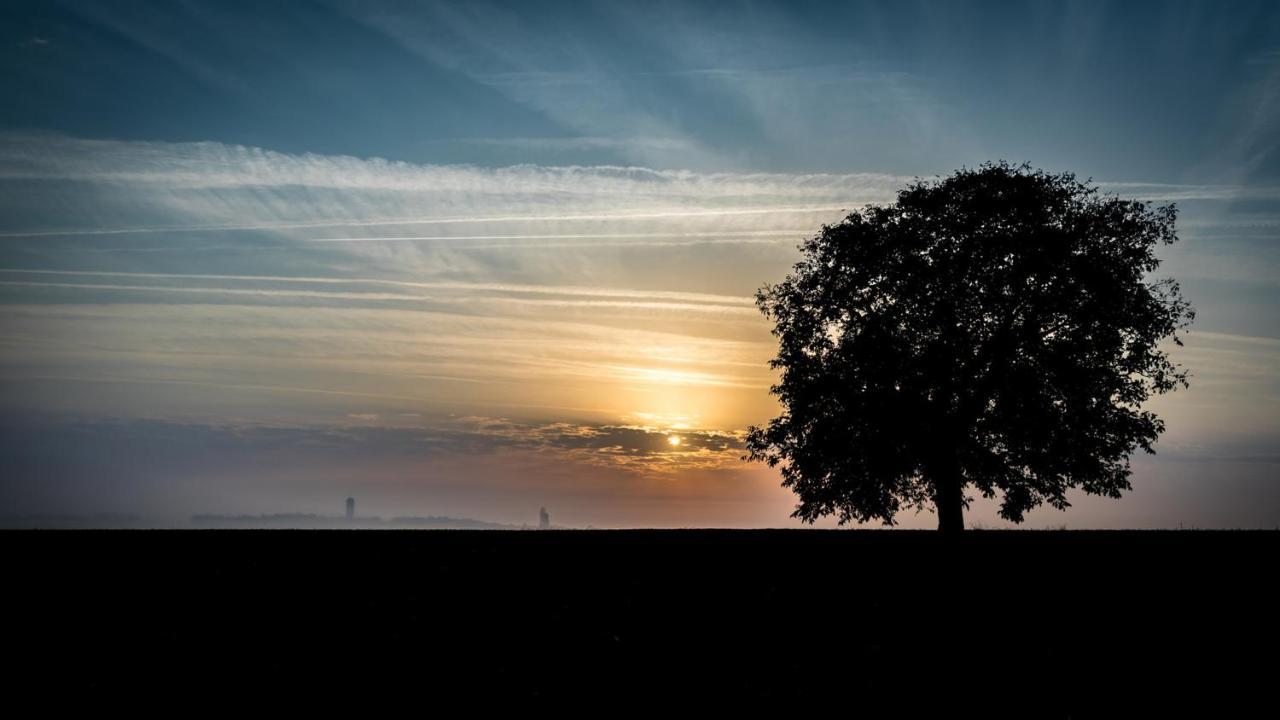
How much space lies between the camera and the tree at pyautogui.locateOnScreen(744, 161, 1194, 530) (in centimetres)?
3309

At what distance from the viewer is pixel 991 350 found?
33406 mm

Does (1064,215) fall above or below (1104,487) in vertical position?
above

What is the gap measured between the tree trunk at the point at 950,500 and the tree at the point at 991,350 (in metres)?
0.05

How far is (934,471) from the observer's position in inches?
1353

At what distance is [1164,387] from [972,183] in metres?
9.83
